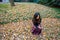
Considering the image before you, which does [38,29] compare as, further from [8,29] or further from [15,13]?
[15,13]

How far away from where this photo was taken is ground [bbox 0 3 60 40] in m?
10.0

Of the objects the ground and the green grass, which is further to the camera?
the green grass

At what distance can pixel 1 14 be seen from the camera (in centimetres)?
1519

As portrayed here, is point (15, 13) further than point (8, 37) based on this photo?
Yes

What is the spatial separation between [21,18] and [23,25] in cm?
202

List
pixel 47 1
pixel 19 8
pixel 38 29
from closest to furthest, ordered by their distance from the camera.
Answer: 1. pixel 38 29
2. pixel 19 8
3. pixel 47 1

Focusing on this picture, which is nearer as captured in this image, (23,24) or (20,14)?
(23,24)

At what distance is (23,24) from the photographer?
42.8ft

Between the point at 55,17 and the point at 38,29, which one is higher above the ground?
the point at 38,29

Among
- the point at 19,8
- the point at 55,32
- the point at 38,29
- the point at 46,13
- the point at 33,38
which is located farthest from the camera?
the point at 19,8

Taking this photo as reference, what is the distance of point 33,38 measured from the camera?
9.25 metres

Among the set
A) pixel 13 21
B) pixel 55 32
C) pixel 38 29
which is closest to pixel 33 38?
pixel 38 29

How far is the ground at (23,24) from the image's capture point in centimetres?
1002

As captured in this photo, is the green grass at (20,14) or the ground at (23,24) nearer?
the ground at (23,24)
